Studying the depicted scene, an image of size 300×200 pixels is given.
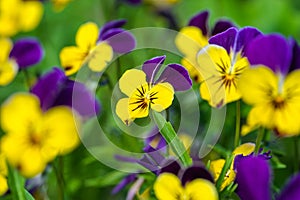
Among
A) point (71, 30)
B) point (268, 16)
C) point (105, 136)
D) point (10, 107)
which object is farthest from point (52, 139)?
point (268, 16)

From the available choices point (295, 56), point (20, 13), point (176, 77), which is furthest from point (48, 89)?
point (20, 13)

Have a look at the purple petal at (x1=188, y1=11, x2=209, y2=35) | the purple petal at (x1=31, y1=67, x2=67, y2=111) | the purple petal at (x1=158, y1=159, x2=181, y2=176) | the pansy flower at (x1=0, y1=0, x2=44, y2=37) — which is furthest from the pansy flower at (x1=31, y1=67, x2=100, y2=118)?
the pansy flower at (x1=0, y1=0, x2=44, y2=37)

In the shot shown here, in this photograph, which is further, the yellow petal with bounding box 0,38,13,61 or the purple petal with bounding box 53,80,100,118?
the yellow petal with bounding box 0,38,13,61

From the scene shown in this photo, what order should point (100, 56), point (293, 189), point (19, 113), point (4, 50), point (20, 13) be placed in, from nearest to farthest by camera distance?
point (293, 189), point (19, 113), point (100, 56), point (4, 50), point (20, 13)

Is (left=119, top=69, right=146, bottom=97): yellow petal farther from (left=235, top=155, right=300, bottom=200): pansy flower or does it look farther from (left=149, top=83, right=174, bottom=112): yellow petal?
(left=235, top=155, right=300, bottom=200): pansy flower

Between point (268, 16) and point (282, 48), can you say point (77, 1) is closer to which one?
point (268, 16)

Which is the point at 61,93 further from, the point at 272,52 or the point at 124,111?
the point at 272,52

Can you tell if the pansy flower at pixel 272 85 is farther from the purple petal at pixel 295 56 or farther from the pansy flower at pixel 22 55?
the pansy flower at pixel 22 55
